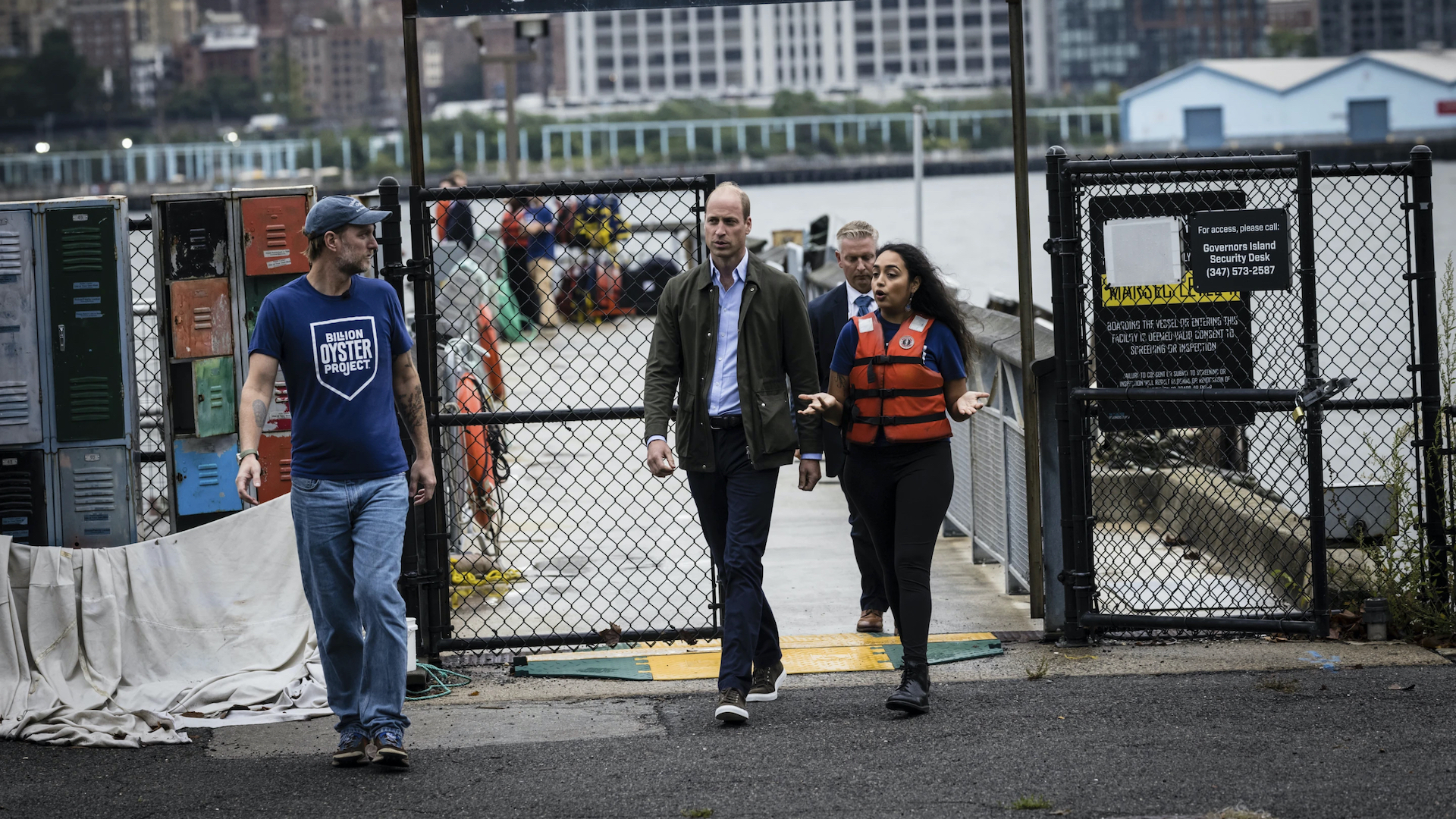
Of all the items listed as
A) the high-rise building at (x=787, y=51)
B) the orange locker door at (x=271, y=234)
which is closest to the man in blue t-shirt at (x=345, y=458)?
the orange locker door at (x=271, y=234)

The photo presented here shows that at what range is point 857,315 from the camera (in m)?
6.62

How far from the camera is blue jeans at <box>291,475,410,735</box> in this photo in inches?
191

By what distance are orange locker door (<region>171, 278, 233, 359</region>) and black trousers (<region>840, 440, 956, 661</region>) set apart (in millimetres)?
2547

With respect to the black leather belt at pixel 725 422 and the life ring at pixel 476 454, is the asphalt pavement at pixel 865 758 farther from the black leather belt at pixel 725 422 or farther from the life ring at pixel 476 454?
the life ring at pixel 476 454

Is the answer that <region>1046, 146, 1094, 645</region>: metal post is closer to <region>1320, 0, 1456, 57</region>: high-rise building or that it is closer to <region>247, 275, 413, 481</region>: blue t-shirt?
<region>247, 275, 413, 481</region>: blue t-shirt

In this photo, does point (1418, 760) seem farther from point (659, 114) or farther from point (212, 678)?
point (659, 114)

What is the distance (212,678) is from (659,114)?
162699mm

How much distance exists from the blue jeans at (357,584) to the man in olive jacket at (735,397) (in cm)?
94

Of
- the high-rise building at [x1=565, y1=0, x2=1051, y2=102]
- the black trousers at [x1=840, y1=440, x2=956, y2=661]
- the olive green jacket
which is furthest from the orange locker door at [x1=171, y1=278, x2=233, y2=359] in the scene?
the high-rise building at [x1=565, y1=0, x2=1051, y2=102]

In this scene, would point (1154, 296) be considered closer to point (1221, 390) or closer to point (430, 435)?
point (1221, 390)

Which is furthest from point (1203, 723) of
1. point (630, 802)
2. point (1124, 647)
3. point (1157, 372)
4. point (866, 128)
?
point (866, 128)

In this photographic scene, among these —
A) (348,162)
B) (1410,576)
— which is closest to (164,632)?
(1410,576)

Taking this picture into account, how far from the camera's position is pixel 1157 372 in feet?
20.2

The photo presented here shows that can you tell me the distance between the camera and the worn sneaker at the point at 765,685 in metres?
5.54
